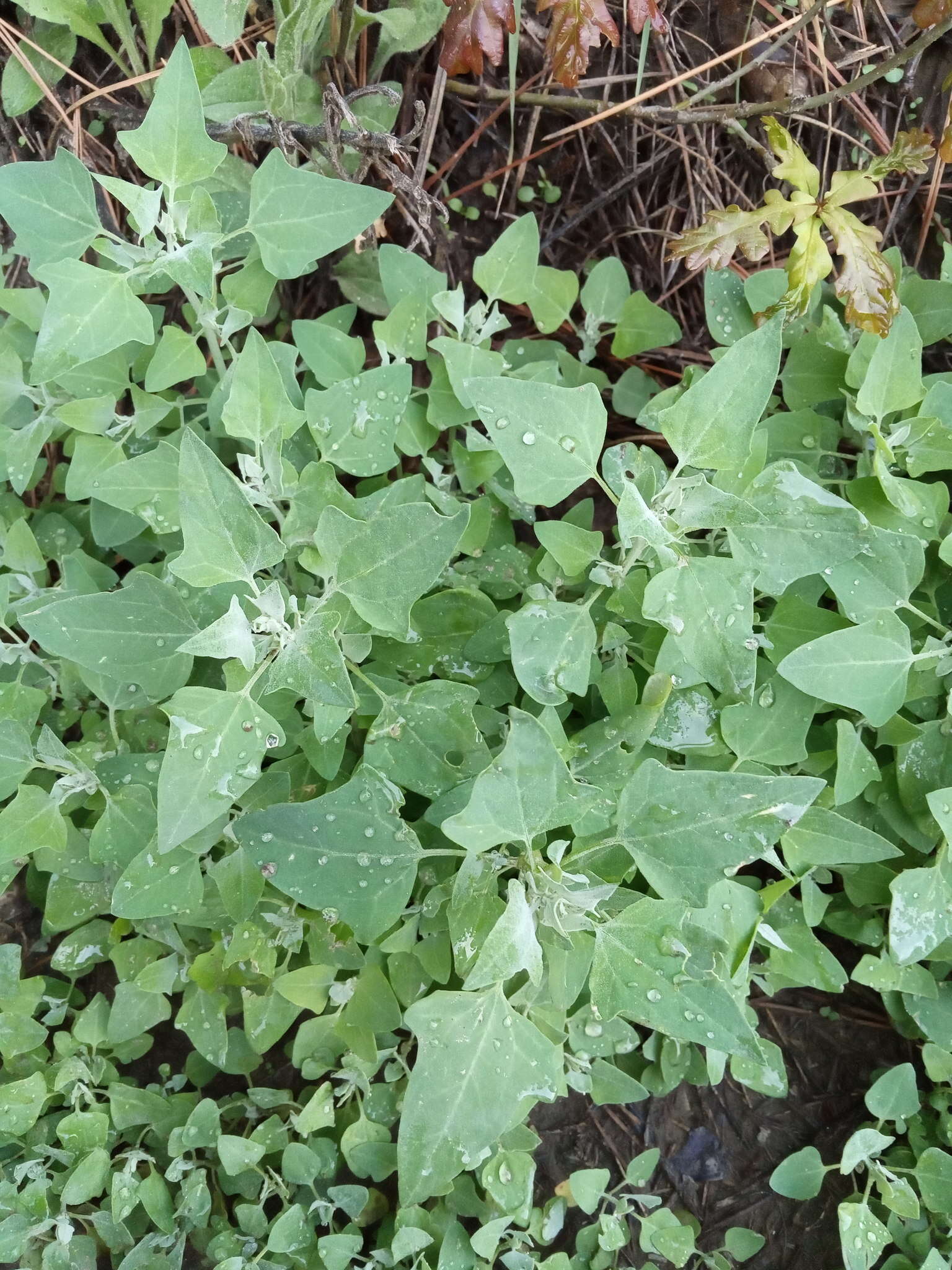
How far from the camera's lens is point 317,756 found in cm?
175

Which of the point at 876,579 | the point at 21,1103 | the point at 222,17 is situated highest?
the point at 222,17

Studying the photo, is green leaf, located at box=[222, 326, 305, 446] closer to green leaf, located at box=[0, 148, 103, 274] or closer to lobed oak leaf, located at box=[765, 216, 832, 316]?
green leaf, located at box=[0, 148, 103, 274]

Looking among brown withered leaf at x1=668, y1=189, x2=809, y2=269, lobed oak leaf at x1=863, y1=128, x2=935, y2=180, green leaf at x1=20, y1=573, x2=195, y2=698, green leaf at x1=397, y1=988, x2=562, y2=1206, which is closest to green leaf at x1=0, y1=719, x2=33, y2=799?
green leaf at x1=20, y1=573, x2=195, y2=698

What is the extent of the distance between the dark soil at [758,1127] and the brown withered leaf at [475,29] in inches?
95.1

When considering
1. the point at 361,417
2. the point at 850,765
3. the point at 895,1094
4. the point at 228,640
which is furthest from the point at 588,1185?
the point at 361,417

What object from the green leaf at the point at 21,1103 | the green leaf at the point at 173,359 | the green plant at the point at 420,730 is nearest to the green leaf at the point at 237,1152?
the green plant at the point at 420,730

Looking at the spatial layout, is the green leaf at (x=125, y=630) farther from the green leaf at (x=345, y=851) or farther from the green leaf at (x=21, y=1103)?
the green leaf at (x=21, y=1103)

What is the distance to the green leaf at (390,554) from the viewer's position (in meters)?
1.43

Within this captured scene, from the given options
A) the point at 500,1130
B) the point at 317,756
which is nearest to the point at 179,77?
the point at 317,756

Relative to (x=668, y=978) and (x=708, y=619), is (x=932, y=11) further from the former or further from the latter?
(x=668, y=978)

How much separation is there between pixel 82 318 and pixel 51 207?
11.2 inches

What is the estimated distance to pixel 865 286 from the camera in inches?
74.9

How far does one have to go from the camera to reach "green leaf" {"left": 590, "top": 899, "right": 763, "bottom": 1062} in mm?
1315

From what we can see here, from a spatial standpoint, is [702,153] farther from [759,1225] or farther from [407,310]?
[759,1225]
